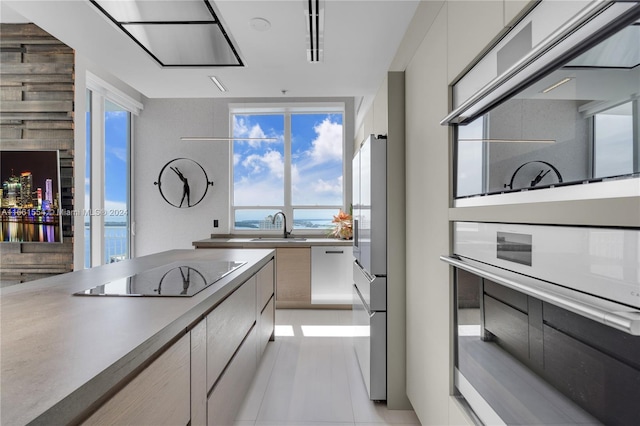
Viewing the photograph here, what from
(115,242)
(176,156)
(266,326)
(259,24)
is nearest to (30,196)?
(115,242)

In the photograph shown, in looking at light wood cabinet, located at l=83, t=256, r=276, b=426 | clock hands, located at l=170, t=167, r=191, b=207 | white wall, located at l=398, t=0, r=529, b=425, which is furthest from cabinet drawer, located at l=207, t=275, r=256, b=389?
clock hands, located at l=170, t=167, r=191, b=207

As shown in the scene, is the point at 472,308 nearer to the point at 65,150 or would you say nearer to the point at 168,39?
the point at 168,39

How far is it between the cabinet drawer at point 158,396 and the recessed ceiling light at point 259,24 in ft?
5.83

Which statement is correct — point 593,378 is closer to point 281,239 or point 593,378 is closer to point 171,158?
point 281,239

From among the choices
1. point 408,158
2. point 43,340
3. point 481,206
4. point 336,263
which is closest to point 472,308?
point 481,206

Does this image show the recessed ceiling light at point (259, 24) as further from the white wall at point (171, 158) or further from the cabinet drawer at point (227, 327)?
the white wall at point (171, 158)

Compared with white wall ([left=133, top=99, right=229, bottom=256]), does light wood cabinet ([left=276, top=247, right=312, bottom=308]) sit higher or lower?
lower

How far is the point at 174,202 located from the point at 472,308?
4.53 meters

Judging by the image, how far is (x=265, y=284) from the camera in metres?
2.70

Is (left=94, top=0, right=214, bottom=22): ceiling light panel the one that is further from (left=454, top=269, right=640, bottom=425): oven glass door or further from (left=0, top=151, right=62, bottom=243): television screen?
(left=0, top=151, right=62, bottom=243): television screen

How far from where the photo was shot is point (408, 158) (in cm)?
183

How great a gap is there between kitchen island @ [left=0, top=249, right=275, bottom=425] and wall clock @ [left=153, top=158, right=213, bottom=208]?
3.14 m

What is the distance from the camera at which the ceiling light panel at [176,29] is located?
57.2 inches

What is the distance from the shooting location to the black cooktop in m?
1.23
